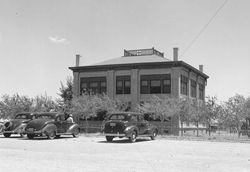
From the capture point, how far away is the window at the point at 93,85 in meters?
42.7

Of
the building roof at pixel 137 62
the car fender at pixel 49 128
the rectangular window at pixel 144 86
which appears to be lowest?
the car fender at pixel 49 128

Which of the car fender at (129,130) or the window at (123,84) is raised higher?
the window at (123,84)

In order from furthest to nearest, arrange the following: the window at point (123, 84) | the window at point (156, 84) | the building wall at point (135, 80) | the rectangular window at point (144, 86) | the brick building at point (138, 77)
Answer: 1. the window at point (123, 84)
2. the rectangular window at point (144, 86)
3. the window at point (156, 84)
4. the brick building at point (138, 77)
5. the building wall at point (135, 80)

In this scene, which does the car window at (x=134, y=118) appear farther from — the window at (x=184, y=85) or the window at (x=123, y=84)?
the window at (x=184, y=85)

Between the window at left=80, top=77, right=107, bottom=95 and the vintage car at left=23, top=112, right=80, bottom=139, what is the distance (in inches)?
630

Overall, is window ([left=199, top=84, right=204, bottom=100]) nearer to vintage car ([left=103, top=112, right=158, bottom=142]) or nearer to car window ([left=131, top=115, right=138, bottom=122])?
vintage car ([left=103, top=112, right=158, bottom=142])

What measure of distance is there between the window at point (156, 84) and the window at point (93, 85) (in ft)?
A: 15.3

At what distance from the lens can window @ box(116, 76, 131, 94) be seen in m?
41.4

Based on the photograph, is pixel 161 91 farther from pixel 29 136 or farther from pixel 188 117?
pixel 29 136

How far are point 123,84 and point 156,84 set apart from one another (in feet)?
12.2

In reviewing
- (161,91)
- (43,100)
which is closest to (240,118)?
(161,91)

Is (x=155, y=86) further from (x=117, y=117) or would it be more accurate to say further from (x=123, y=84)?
(x=117, y=117)

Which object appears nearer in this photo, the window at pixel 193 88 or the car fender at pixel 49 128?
the car fender at pixel 49 128

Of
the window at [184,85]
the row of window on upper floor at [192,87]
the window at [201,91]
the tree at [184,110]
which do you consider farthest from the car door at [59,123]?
the window at [201,91]
